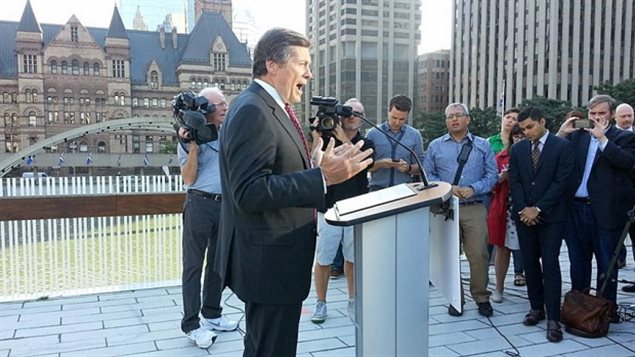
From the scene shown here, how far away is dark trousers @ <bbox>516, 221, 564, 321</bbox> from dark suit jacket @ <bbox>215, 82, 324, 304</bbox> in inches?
89.6

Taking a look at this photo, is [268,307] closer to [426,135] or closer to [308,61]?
[308,61]

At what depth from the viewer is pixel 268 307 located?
1721mm

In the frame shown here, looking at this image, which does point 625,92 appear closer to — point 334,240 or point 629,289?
point 629,289

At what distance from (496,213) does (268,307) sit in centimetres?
306

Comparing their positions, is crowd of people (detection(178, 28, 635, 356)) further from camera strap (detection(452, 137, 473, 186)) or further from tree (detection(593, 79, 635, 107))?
tree (detection(593, 79, 635, 107))

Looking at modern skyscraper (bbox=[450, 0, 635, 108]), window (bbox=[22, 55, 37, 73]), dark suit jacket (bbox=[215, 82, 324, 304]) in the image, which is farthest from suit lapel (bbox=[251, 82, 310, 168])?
window (bbox=[22, 55, 37, 73])

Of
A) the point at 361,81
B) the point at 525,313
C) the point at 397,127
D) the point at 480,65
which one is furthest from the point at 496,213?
the point at 361,81

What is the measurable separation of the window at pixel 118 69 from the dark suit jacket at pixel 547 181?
70223 millimetres

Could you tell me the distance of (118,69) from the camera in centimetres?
6750

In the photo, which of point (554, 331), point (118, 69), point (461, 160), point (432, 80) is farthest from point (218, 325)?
point (432, 80)

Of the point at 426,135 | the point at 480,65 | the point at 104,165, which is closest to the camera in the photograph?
the point at 426,135

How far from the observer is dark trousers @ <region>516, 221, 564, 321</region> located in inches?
134

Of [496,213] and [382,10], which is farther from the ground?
[382,10]

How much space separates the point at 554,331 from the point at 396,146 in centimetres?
176
